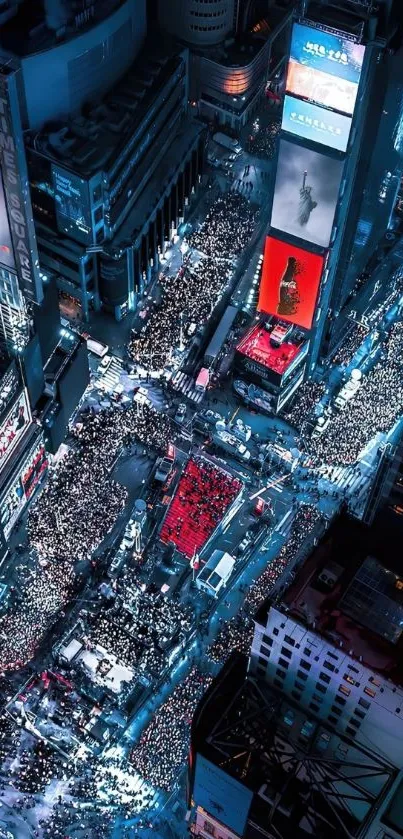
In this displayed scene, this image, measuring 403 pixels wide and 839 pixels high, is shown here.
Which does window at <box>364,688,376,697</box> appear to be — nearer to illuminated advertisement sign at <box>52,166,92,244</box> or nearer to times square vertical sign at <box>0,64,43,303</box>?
times square vertical sign at <box>0,64,43,303</box>

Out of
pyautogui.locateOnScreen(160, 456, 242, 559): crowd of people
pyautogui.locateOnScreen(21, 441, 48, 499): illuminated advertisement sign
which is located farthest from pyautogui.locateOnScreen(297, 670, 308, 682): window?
pyautogui.locateOnScreen(21, 441, 48, 499): illuminated advertisement sign

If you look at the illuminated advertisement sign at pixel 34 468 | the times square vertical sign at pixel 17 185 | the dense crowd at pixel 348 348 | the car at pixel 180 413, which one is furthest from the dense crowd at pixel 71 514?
the dense crowd at pixel 348 348

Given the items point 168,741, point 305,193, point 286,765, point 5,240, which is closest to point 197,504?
A: point 168,741

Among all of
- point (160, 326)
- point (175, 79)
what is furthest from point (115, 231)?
point (175, 79)

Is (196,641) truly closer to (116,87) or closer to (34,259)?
(34,259)

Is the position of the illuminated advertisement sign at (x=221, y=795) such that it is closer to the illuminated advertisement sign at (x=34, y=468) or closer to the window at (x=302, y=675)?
the window at (x=302, y=675)

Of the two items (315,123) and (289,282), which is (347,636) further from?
(315,123)
